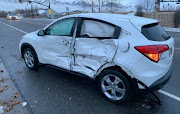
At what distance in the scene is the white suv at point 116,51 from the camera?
3117 mm

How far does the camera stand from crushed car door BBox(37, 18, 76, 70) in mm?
4098

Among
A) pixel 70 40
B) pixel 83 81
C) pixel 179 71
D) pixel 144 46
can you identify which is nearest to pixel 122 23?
pixel 144 46

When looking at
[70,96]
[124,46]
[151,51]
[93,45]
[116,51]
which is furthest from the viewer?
[70,96]

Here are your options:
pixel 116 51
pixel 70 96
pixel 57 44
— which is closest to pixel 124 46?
pixel 116 51

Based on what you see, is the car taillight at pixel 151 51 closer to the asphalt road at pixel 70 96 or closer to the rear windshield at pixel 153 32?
the rear windshield at pixel 153 32

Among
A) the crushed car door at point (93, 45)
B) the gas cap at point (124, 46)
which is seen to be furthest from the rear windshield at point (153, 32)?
the crushed car door at point (93, 45)

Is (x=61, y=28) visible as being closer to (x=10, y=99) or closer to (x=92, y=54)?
(x=92, y=54)

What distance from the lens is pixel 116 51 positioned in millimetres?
3287

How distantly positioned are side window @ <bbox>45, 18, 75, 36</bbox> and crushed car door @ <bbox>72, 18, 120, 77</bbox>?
0.98 feet

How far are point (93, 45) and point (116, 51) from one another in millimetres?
568

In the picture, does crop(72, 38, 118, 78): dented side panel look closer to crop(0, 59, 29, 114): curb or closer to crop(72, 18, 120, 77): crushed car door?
crop(72, 18, 120, 77): crushed car door

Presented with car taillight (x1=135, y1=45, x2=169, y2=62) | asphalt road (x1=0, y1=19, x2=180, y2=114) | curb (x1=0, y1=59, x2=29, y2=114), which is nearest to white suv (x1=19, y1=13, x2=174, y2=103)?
car taillight (x1=135, y1=45, x2=169, y2=62)

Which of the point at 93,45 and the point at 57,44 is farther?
the point at 57,44

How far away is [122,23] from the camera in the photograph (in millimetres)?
3361
